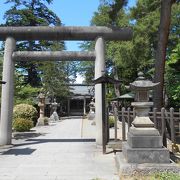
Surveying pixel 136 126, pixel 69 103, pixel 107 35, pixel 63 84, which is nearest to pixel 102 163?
pixel 136 126

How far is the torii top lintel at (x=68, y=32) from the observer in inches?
558

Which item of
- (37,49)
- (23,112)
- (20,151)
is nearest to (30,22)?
(37,49)

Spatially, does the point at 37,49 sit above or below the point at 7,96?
above

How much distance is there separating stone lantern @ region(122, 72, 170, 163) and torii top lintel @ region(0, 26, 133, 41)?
4.71 meters

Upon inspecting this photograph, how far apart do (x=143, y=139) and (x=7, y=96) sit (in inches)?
280

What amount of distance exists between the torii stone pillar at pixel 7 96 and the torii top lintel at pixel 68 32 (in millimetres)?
387

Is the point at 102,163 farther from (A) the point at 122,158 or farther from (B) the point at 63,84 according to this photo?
(B) the point at 63,84

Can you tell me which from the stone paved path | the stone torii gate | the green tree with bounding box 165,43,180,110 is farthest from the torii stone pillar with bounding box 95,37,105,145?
the green tree with bounding box 165,43,180,110

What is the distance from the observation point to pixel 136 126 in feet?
31.9

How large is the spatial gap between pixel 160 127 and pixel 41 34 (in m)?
6.40

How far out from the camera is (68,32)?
46.6ft

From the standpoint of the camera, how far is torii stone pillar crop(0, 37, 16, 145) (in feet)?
46.4

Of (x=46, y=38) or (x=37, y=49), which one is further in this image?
(x=37, y=49)

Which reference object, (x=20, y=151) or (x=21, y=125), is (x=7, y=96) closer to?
(x=20, y=151)
